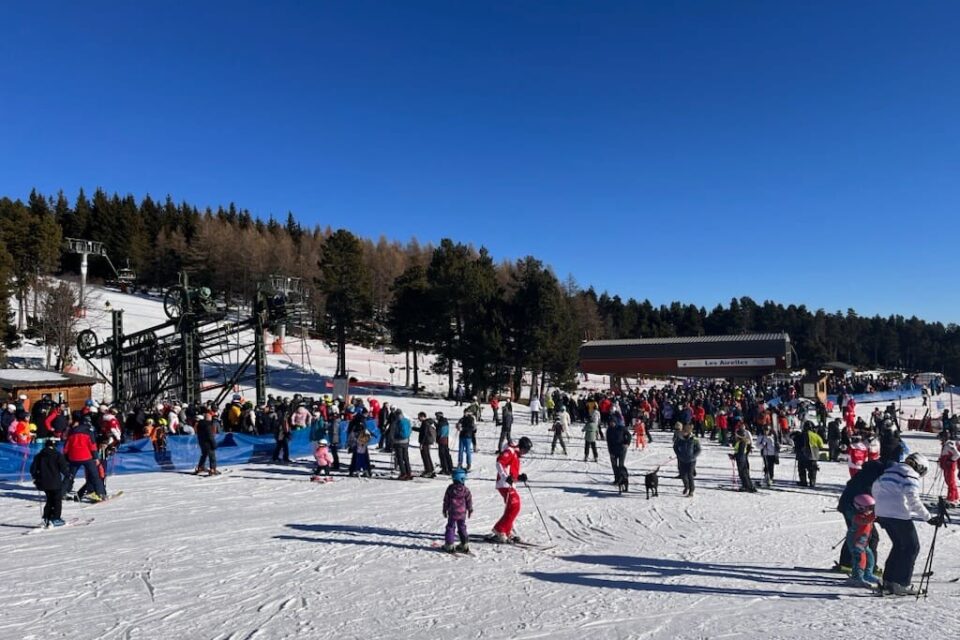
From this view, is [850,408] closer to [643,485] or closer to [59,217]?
[643,485]

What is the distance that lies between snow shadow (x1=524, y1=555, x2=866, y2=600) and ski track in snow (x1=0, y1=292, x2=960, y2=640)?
0.04 metres

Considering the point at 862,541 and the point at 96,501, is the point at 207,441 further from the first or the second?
the point at 862,541

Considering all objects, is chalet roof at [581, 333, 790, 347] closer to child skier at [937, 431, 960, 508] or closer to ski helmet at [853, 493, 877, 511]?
child skier at [937, 431, 960, 508]

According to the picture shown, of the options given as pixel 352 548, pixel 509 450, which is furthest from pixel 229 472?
pixel 509 450

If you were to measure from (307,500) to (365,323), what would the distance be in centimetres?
3296

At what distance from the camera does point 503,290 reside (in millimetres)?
37344

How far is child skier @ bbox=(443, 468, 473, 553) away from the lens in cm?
827

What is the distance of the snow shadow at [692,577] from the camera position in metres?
6.95

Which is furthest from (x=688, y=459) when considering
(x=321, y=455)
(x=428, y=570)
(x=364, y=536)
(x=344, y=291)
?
(x=344, y=291)

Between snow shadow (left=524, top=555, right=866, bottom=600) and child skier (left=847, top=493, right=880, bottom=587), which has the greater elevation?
child skier (left=847, top=493, right=880, bottom=587)

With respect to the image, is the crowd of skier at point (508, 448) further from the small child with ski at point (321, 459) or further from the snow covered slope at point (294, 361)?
the snow covered slope at point (294, 361)

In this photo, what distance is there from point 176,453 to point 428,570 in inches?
388

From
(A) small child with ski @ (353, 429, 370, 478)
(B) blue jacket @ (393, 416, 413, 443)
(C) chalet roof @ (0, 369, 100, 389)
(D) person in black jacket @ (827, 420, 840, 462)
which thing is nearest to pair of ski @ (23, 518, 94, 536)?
(A) small child with ski @ (353, 429, 370, 478)

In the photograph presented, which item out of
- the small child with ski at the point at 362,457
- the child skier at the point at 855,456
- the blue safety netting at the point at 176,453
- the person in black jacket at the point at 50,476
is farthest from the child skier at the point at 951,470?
the person in black jacket at the point at 50,476
